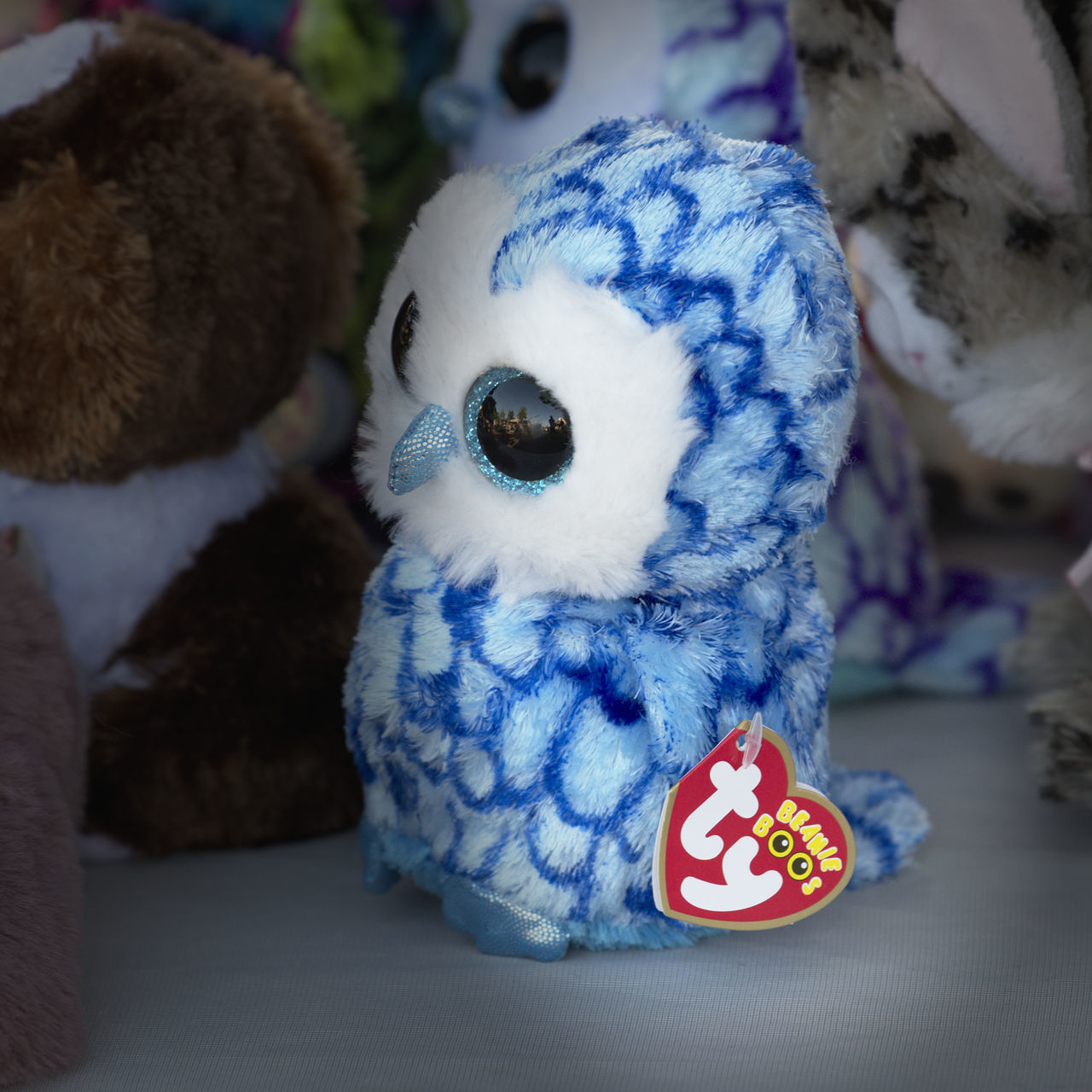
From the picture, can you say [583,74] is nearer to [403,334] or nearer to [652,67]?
[652,67]

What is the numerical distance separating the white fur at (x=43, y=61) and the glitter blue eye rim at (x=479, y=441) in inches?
11.6

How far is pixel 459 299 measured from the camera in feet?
1.65

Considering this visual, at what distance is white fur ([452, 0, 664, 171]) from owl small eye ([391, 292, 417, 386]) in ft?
1.01

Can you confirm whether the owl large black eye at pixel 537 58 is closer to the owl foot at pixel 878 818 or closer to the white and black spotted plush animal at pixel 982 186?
the white and black spotted plush animal at pixel 982 186

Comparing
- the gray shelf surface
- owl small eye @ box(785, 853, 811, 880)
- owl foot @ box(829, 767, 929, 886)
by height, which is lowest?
the gray shelf surface

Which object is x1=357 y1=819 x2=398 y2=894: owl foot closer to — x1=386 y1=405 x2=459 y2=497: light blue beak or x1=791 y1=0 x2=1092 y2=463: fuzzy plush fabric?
x1=386 y1=405 x2=459 y2=497: light blue beak

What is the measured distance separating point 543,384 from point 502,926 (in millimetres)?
222

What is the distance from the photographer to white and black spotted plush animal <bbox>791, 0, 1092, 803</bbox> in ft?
1.95

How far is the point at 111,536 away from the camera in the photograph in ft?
2.16

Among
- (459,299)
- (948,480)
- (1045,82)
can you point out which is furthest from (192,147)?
(948,480)

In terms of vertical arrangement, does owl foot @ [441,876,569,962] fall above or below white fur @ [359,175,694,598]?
below

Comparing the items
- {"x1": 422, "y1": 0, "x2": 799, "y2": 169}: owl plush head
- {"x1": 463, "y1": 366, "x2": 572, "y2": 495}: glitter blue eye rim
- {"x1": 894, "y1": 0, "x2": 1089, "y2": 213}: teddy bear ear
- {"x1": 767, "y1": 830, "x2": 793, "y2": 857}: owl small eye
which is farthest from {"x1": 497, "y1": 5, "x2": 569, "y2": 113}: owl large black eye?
{"x1": 767, "y1": 830, "x2": 793, "y2": 857}: owl small eye

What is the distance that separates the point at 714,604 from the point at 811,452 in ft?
0.24

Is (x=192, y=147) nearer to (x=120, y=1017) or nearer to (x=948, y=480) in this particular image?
(x=120, y=1017)
